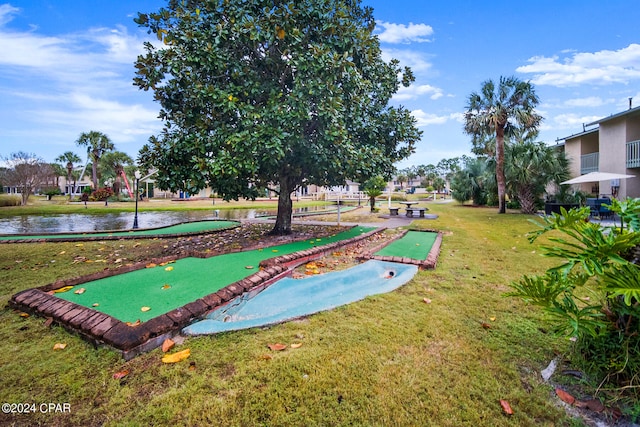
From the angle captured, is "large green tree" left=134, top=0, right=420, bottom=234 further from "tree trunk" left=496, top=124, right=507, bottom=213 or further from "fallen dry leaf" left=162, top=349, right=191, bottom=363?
"tree trunk" left=496, top=124, right=507, bottom=213

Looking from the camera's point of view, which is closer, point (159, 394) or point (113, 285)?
point (159, 394)

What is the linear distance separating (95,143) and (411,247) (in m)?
50.6

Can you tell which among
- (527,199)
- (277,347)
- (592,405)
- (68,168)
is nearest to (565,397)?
(592,405)

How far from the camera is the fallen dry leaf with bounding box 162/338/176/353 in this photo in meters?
2.49

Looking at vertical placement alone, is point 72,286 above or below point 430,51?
below

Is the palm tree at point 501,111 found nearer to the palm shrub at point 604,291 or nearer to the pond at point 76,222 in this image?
the pond at point 76,222

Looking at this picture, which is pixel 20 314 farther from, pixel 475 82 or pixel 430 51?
pixel 475 82

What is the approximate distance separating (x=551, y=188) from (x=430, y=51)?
14.7 m

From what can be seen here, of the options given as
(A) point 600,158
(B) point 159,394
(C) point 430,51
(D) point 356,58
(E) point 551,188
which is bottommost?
(B) point 159,394

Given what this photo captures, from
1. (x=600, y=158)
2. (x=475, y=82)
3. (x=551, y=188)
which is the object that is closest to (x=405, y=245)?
(x=475, y=82)

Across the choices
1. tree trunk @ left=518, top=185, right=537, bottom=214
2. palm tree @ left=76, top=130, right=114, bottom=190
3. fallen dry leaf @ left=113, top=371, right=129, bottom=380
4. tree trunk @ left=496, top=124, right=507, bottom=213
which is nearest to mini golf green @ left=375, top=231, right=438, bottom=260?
fallen dry leaf @ left=113, top=371, right=129, bottom=380

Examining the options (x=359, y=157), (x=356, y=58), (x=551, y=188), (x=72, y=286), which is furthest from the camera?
(x=551, y=188)

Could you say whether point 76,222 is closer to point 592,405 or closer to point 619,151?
point 592,405

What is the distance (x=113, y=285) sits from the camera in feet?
12.6
